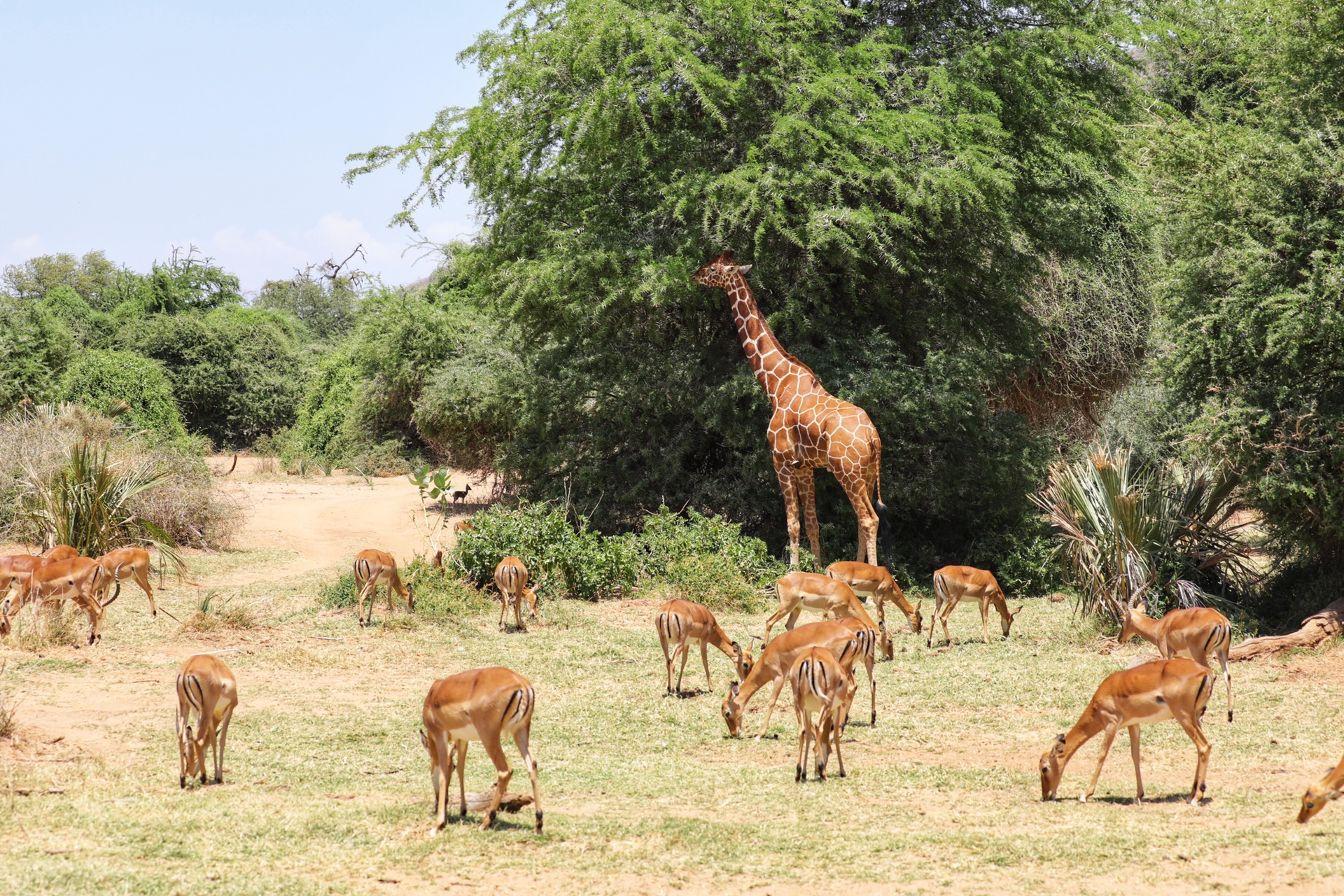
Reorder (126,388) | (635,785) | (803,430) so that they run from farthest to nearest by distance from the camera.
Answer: (126,388)
(803,430)
(635,785)

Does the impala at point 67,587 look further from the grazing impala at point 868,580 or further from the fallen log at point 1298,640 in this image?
the fallen log at point 1298,640

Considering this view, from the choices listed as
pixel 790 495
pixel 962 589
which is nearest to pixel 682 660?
pixel 962 589

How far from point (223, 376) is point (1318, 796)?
38.2 metres

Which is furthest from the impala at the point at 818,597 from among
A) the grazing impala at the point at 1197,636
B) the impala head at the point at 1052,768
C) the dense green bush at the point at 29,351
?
the dense green bush at the point at 29,351

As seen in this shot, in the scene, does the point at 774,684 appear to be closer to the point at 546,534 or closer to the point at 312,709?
the point at 312,709

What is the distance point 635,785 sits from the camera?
283 inches

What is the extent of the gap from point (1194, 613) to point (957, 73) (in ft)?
35.7

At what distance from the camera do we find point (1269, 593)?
12977mm

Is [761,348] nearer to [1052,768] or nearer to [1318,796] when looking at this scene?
[1052,768]

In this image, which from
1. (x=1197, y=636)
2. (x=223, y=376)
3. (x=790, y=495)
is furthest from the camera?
(x=223, y=376)

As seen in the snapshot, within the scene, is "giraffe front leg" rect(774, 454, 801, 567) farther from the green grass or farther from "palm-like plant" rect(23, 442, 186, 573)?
"palm-like plant" rect(23, 442, 186, 573)

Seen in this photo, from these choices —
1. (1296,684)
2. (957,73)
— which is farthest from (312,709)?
(957,73)

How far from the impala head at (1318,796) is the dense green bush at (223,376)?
124 feet

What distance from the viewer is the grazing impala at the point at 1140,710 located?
6387 mm
